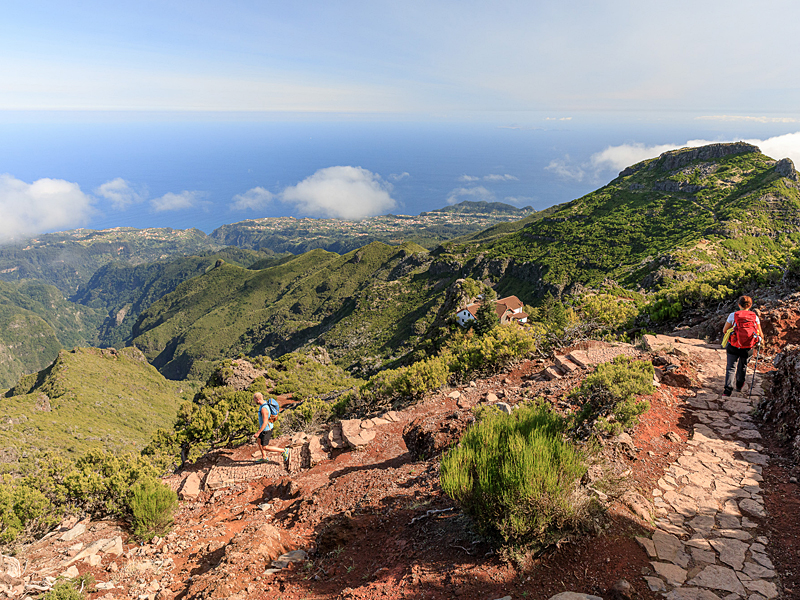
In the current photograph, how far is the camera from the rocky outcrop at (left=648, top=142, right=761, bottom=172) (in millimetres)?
84875

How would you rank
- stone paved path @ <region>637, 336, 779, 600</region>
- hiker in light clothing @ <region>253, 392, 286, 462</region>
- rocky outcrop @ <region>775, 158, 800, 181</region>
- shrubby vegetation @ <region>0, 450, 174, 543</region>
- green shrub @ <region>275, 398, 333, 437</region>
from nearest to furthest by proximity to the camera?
stone paved path @ <region>637, 336, 779, 600</region> < shrubby vegetation @ <region>0, 450, 174, 543</region> < hiker in light clothing @ <region>253, 392, 286, 462</region> < green shrub @ <region>275, 398, 333, 437</region> < rocky outcrop @ <region>775, 158, 800, 181</region>

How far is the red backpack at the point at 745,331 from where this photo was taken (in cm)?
685

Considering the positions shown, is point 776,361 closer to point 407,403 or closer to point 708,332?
point 708,332

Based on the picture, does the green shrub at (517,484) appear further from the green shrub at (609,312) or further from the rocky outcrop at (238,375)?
the rocky outcrop at (238,375)

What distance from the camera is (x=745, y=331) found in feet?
22.7

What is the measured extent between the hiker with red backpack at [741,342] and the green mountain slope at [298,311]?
2432 inches

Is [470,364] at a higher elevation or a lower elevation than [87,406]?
higher

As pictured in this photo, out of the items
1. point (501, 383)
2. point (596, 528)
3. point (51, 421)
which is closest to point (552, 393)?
point (501, 383)

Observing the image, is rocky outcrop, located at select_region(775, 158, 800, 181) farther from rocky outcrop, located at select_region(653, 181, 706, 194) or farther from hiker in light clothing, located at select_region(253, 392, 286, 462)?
hiker in light clothing, located at select_region(253, 392, 286, 462)

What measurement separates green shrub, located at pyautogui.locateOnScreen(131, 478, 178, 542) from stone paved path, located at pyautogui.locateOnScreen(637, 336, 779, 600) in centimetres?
803

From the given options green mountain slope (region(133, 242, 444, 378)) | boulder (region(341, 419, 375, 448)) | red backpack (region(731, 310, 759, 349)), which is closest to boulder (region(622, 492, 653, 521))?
red backpack (region(731, 310, 759, 349))

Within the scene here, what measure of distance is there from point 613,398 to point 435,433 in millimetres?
3503

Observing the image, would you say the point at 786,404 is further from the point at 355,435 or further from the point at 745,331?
the point at 355,435

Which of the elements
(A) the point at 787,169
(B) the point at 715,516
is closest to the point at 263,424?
(B) the point at 715,516
